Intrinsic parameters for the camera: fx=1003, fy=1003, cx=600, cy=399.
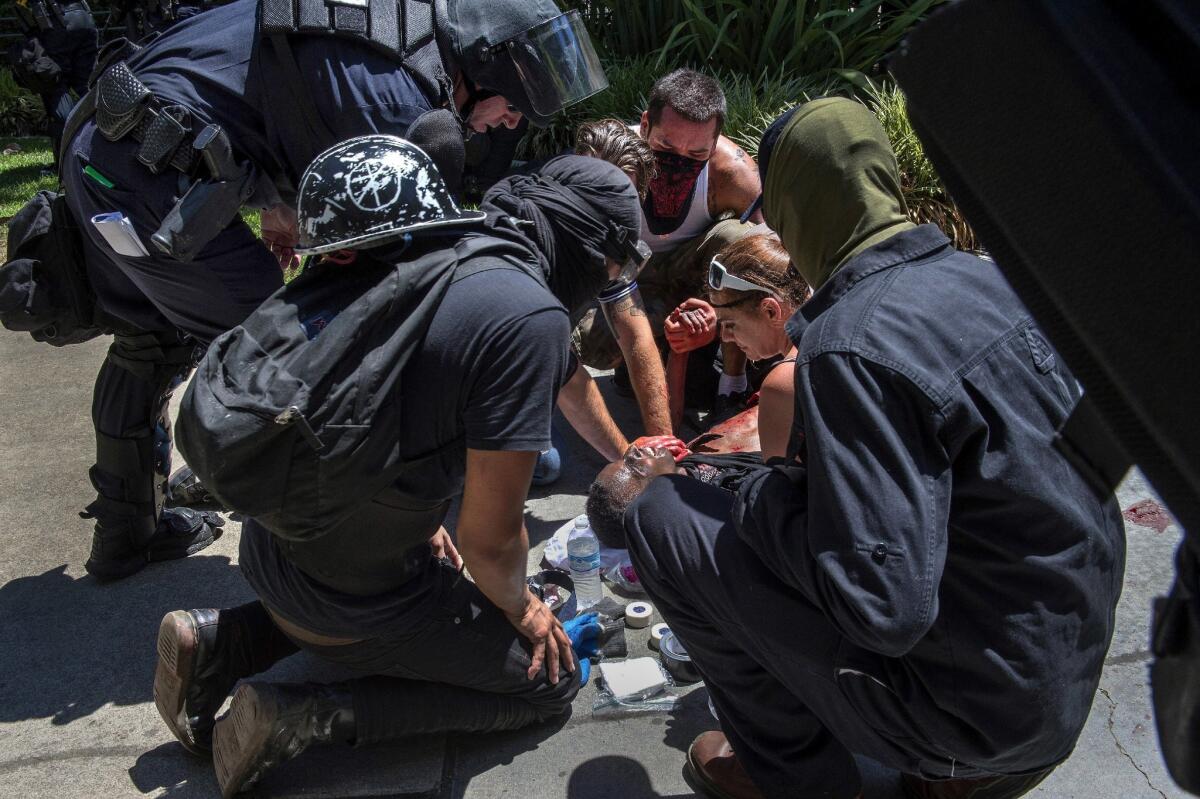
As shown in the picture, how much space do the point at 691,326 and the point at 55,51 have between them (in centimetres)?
619

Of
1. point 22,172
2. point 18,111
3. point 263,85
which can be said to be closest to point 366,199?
point 263,85

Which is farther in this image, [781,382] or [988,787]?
[781,382]

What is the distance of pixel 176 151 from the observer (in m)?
2.58

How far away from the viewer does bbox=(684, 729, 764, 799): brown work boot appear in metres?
2.16

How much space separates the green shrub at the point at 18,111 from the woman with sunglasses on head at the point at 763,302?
10668 mm

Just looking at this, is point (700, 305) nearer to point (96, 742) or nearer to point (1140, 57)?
point (96, 742)

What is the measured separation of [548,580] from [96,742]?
4.01 feet

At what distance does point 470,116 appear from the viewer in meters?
2.98

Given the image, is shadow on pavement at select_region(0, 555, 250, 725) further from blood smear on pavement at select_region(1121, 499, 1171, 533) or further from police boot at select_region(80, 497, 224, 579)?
blood smear on pavement at select_region(1121, 499, 1171, 533)

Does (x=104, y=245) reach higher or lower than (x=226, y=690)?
higher

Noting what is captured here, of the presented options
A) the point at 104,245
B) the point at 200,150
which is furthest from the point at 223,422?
the point at 104,245

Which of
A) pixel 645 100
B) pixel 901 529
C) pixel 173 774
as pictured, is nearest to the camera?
pixel 901 529

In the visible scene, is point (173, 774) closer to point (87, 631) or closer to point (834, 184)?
point (87, 631)

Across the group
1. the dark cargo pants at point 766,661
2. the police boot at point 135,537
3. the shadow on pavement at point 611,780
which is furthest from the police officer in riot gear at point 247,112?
the shadow on pavement at point 611,780
